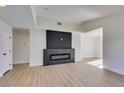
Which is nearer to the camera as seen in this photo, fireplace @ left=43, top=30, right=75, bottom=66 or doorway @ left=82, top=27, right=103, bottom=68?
fireplace @ left=43, top=30, right=75, bottom=66

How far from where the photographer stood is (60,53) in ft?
21.7

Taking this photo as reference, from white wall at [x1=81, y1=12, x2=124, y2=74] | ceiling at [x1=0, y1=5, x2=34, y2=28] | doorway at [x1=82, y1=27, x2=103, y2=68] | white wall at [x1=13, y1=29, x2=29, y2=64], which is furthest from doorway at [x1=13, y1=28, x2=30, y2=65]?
doorway at [x1=82, y1=27, x2=103, y2=68]

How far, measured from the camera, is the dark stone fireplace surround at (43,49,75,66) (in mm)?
6136

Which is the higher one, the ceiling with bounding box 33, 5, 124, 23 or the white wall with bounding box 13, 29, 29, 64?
the ceiling with bounding box 33, 5, 124, 23

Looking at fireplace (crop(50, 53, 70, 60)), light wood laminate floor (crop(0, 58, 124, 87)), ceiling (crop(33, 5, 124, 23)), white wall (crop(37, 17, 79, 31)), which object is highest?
ceiling (crop(33, 5, 124, 23))

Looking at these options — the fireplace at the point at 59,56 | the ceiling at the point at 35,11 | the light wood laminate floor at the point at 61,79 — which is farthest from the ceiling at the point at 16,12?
the fireplace at the point at 59,56

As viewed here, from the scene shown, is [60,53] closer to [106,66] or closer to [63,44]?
[63,44]

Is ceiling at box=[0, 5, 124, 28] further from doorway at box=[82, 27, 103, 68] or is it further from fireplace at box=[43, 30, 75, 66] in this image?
doorway at box=[82, 27, 103, 68]

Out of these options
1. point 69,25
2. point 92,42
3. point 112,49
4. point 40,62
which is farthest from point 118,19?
point 92,42

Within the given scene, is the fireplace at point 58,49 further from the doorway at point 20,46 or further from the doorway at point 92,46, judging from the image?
the doorway at point 92,46

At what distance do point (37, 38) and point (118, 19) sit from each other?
4430 millimetres

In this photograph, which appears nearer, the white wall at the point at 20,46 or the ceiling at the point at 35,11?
the ceiling at the point at 35,11

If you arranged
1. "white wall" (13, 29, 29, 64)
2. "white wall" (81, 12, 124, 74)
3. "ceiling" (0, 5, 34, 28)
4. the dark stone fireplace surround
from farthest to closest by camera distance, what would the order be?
"white wall" (13, 29, 29, 64) < the dark stone fireplace surround < "white wall" (81, 12, 124, 74) < "ceiling" (0, 5, 34, 28)

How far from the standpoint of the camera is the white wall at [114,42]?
442 centimetres
